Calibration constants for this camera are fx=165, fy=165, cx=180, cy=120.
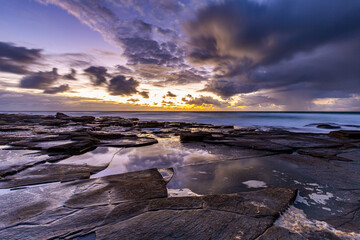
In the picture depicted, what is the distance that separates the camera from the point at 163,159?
758cm

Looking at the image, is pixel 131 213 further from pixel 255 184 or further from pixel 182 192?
pixel 255 184

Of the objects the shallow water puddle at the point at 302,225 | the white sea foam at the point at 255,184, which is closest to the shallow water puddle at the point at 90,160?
the white sea foam at the point at 255,184

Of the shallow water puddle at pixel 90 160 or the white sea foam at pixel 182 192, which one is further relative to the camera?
the shallow water puddle at pixel 90 160

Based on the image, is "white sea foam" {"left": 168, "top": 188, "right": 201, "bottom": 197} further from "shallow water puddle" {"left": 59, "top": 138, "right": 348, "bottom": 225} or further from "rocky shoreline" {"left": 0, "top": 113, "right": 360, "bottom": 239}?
"rocky shoreline" {"left": 0, "top": 113, "right": 360, "bottom": 239}

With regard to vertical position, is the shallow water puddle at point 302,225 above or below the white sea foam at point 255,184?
above

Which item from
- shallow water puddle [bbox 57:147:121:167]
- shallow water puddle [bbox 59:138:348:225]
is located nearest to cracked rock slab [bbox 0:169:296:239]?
shallow water puddle [bbox 59:138:348:225]

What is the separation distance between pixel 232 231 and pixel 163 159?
17.4ft

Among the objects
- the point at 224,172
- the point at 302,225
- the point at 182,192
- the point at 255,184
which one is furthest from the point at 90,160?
the point at 302,225

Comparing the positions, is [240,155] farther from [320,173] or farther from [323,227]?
[323,227]

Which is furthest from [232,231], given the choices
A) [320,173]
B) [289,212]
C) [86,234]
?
[320,173]

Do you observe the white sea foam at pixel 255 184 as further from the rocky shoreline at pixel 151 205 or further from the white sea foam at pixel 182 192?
the white sea foam at pixel 182 192

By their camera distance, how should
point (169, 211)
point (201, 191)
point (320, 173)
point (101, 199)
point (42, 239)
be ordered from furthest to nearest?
point (320, 173) → point (201, 191) → point (101, 199) → point (169, 211) → point (42, 239)

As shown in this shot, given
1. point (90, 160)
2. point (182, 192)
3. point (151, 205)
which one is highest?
point (151, 205)

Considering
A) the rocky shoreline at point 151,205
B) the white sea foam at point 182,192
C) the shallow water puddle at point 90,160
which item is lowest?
the shallow water puddle at point 90,160
